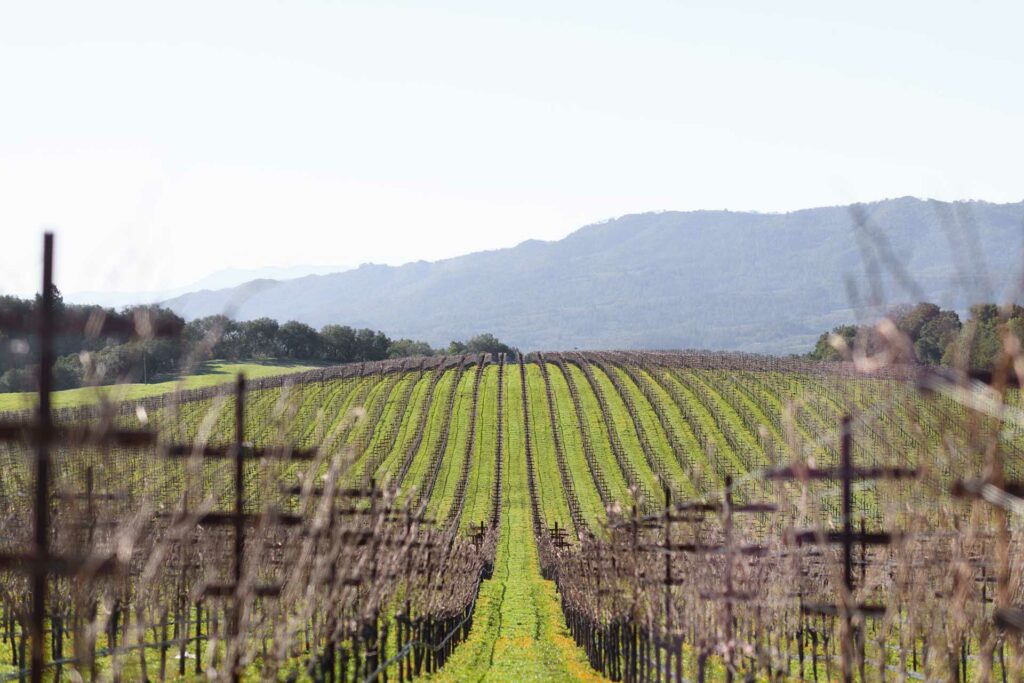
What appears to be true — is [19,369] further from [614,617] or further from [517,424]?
[517,424]

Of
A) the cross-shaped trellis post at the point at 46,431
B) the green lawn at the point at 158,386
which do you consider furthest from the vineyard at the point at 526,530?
the green lawn at the point at 158,386

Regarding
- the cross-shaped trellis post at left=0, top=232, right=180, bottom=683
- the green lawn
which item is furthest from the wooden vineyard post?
the green lawn

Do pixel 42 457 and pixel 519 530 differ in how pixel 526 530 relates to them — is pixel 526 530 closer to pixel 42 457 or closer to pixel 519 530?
pixel 519 530

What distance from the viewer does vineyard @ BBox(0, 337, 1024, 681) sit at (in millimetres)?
6719

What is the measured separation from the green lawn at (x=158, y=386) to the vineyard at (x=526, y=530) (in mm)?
228

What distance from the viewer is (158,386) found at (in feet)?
276

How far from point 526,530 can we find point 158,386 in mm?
41531

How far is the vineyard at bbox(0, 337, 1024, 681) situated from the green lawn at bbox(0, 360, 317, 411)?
228mm

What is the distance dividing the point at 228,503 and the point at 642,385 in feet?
157

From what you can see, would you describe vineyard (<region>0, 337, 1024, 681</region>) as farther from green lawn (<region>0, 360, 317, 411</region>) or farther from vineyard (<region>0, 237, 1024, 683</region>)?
green lawn (<region>0, 360, 317, 411</region>)

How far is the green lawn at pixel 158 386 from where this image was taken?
556cm

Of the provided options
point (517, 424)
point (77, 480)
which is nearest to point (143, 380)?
point (77, 480)

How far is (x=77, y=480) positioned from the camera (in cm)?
620

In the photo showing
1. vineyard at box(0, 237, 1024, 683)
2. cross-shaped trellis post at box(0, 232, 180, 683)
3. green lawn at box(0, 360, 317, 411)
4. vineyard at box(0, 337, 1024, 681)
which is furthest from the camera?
vineyard at box(0, 337, 1024, 681)
